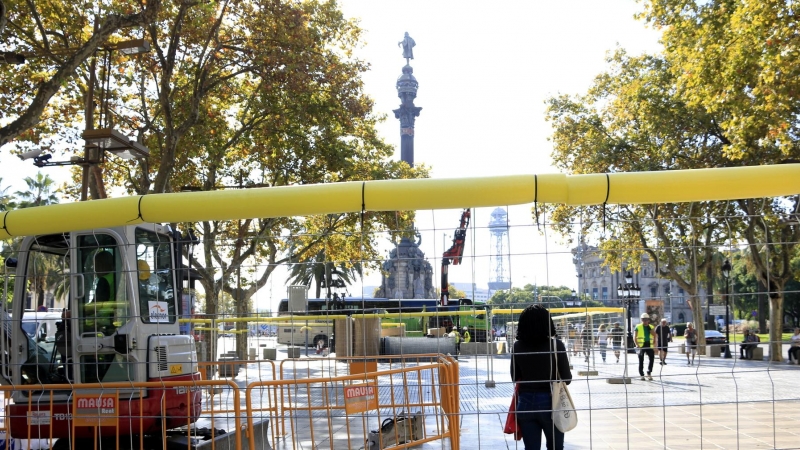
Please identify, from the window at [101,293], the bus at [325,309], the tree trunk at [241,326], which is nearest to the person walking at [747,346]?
the bus at [325,309]

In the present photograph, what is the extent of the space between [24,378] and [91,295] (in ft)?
5.50

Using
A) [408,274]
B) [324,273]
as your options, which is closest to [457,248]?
[408,274]

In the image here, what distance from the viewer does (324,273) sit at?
5.13 meters

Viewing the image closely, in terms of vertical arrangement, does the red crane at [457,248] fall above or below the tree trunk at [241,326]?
above

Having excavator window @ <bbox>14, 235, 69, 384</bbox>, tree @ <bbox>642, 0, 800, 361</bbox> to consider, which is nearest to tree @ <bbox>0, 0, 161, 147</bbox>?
excavator window @ <bbox>14, 235, 69, 384</bbox>

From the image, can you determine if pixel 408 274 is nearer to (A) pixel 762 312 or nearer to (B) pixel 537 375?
(B) pixel 537 375

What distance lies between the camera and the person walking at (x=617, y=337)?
16.1 ft

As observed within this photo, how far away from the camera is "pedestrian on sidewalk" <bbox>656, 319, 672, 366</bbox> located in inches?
187

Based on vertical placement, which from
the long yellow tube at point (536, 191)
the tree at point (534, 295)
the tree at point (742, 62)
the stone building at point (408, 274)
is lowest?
the tree at point (534, 295)

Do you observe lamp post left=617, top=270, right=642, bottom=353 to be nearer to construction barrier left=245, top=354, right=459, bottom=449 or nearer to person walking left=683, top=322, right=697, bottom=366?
person walking left=683, top=322, right=697, bottom=366

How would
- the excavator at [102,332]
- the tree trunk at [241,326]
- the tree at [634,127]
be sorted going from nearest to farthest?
the tree trunk at [241,326] < the excavator at [102,332] < the tree at [634,127]

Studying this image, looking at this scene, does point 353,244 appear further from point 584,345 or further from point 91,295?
point 91,295

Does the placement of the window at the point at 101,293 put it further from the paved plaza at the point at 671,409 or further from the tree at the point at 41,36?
the tree at the point at 41,36

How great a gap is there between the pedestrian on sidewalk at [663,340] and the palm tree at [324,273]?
1.91 metres
